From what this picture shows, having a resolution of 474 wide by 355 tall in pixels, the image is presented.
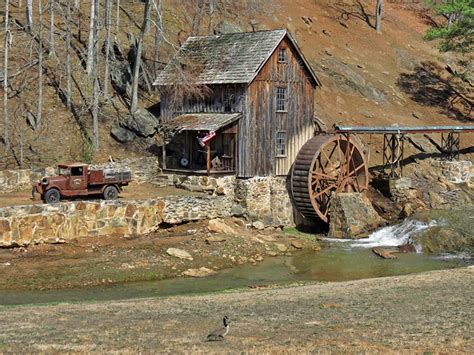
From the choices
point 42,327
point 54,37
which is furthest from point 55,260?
point 54,37

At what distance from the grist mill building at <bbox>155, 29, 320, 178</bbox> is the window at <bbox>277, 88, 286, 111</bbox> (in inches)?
2.1

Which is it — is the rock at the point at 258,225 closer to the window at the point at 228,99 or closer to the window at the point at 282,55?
the window at the point at 228,99

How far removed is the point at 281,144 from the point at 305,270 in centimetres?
1046

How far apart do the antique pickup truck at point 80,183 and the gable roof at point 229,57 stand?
8.39 m

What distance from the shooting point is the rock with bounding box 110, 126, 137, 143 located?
39656mm

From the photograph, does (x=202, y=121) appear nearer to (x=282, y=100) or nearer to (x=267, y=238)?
(x=282, y=100)

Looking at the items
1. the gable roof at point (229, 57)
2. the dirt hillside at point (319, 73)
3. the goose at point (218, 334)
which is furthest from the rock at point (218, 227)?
the goose at point (218, 334)

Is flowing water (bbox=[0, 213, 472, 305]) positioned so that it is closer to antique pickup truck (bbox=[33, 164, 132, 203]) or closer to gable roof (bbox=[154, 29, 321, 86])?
antique pickup truck (bbox=[33, 164, 132, 203])

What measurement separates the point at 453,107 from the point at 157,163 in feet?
109

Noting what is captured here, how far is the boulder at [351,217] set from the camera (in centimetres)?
3584

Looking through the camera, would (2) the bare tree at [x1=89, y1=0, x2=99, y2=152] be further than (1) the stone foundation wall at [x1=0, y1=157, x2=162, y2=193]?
Yes

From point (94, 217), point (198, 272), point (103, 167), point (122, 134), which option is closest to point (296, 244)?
point (198, 272)

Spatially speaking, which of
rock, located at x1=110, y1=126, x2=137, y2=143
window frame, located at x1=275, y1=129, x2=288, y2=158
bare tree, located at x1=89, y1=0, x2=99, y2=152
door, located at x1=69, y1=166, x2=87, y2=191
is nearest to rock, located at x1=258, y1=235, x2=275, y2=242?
window frame, located at x1=275, y1=129, x2=288, y2=158

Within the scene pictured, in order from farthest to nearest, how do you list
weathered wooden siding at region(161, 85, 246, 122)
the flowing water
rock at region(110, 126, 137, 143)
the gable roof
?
1. rock at region(110, 126, 137, 143)
2. weathered wooden siding at region(161, 85, 246, 122)
3. the gable roof
4. the flowing water
